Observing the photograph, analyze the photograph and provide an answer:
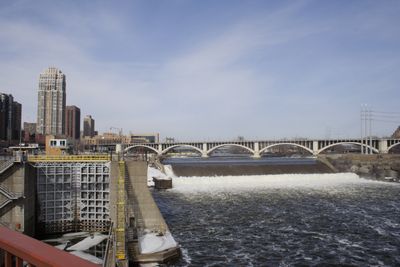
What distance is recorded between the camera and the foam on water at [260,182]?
70625 mm

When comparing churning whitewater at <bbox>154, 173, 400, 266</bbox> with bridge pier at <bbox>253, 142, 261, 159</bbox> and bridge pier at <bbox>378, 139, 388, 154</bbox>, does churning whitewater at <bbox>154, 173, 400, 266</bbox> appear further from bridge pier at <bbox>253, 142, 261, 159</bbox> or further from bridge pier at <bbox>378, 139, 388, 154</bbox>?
bridge pier at <bbox>253, 142, 261, 159</bbox>

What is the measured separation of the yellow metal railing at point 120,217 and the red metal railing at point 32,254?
22818 millimetres

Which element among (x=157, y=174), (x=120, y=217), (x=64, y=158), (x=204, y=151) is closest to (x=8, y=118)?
(x=204, y=151)

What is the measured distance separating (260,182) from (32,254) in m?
79.0

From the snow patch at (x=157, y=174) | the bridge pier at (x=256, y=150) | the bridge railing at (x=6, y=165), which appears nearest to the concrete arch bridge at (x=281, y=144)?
the bridge pier at (x=256, y=150)

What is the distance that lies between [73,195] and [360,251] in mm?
27549

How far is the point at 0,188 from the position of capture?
1219 inches

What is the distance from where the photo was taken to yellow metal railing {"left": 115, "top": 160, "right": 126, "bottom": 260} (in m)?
25.2

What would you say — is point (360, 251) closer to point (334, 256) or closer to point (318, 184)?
point (334, 256)

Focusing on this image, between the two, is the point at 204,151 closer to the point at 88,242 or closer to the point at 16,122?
the point at 16,122

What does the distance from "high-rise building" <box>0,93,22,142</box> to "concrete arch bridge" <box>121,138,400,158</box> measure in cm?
5992

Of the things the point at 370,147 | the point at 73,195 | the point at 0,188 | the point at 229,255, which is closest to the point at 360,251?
the point at 229,255

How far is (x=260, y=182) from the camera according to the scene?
7956 centimetres

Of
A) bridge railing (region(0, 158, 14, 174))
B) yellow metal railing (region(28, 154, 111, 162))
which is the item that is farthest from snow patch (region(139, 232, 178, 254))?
bridge railing (region(0, 158, 14, 174))
